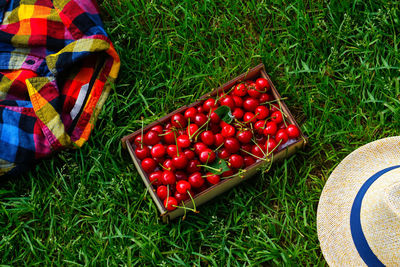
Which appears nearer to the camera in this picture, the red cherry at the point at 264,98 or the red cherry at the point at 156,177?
the red cherry at the point at 156,177

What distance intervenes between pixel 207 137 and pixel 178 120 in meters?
0.23

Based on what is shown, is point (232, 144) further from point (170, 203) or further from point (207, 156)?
point (170, 203)

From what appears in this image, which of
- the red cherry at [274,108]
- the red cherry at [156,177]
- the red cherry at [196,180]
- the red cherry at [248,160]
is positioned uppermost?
the red cherry at [274,108]

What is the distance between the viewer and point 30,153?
267 centimetres

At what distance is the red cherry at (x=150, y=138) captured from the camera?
252 cm

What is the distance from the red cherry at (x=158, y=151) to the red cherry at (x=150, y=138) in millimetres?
52

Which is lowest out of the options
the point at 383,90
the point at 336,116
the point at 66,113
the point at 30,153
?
the point at 30,153

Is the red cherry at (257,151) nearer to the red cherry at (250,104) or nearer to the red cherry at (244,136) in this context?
the red cherry at (244,136)

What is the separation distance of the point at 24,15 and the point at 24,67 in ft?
1.30

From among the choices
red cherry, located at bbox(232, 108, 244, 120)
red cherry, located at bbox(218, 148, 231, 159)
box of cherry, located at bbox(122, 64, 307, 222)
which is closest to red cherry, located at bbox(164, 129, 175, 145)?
box of cherry, located at bbox(122, 64, 307, 222)

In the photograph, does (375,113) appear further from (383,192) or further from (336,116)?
(383,192)

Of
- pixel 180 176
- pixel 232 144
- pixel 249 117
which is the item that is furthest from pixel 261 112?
pixel 180 176

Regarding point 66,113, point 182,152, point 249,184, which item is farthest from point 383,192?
point 66,113

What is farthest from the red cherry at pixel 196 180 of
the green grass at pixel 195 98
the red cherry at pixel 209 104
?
the red cherry at pixel 209 104
